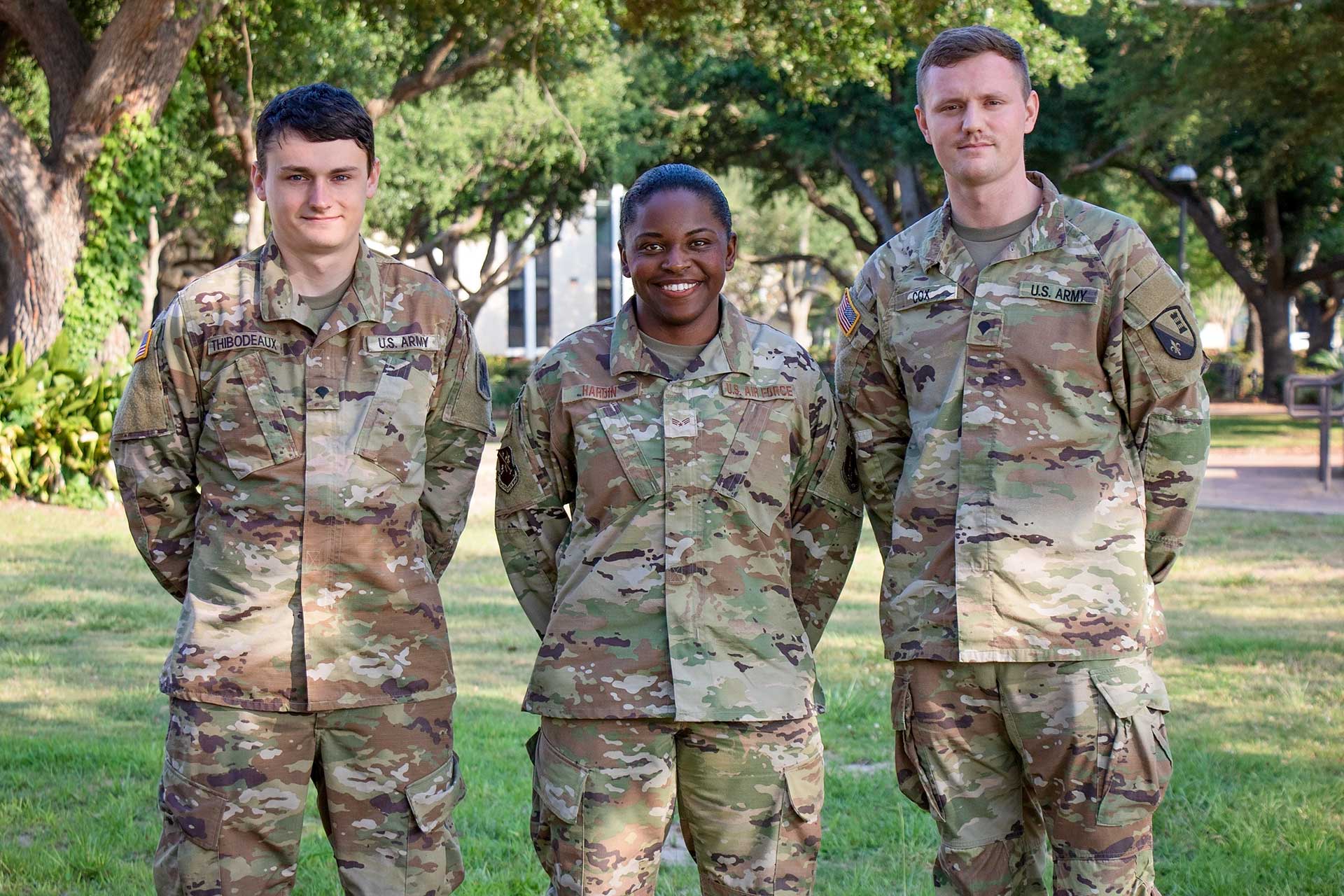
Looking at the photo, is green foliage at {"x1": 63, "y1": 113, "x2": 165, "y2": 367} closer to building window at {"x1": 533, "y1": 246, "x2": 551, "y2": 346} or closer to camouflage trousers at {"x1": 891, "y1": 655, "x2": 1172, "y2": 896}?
camouflage trousers at {"x1": 891, "y1": 655, "x2": 1172, "y2": 896}

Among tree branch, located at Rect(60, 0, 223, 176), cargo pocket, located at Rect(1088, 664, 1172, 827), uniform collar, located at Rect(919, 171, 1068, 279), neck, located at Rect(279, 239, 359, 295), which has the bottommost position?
cargo pocket, located at Rect(1088, 664, 1172, 827)

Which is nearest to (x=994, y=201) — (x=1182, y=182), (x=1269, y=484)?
(x=1269, y=484)

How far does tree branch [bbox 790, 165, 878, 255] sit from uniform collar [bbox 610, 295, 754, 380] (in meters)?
24.0

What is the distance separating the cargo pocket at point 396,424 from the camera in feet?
9.90

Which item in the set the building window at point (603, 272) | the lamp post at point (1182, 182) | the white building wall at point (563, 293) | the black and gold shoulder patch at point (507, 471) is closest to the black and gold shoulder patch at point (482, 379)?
the black and gold shoulder patch at point (507, 471)

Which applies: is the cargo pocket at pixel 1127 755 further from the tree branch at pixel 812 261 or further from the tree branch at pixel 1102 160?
the tree branch at pixel 812 261

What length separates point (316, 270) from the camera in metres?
3.09

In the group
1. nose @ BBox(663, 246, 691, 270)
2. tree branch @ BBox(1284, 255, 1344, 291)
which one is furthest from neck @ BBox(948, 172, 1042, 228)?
tree branch @ BBox(1284, 255, 1344, 291)

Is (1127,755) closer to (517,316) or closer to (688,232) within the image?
(688,232)

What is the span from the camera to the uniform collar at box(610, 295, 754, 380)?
3035mm

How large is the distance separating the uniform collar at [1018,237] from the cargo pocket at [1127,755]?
958 millimetres

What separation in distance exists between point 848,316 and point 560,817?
1389mm

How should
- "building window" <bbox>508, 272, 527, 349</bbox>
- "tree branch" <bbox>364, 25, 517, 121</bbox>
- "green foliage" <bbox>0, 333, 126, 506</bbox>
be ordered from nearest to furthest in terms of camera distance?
"green foliage" <bbox>0, 333, 126, 506</bbox>
"tree branch" <bbox>364, 25, 517, 121</bbox>
"building window" <bbox>508, 272, 527, 349</bbox>

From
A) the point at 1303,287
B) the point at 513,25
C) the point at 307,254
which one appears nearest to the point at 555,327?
the point at 1303,287
